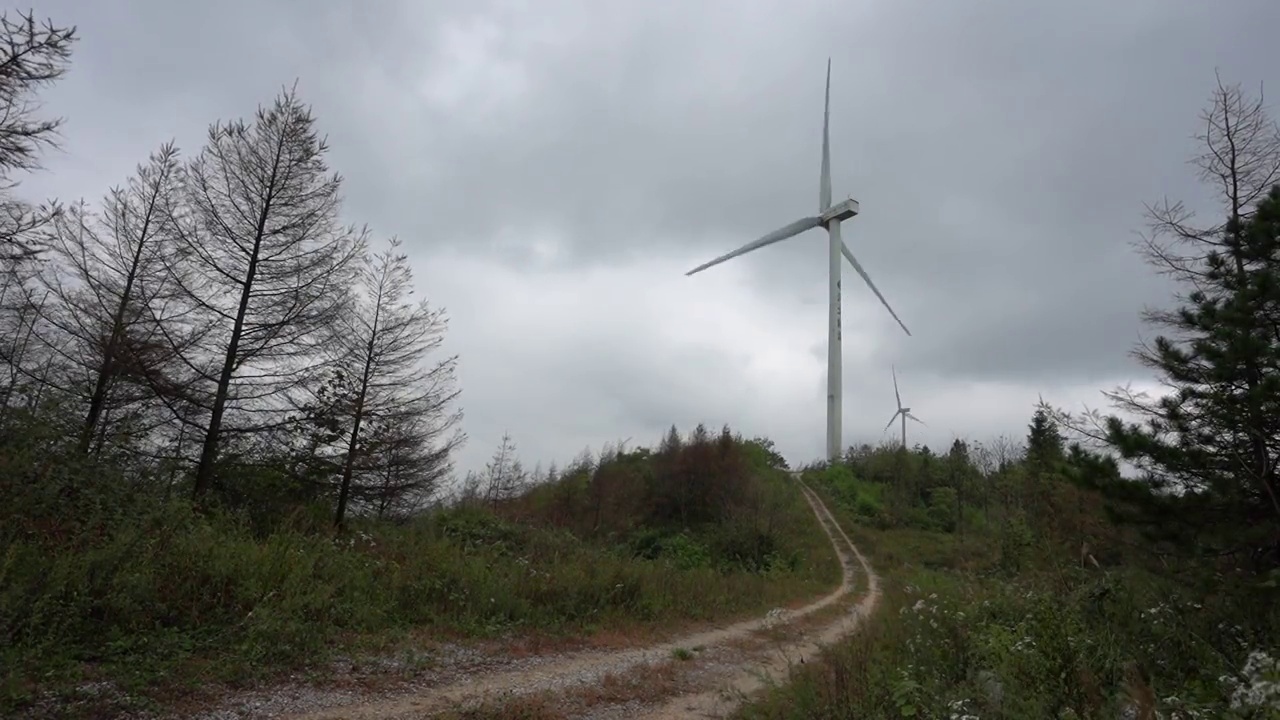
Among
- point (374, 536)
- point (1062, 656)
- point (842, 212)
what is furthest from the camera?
point (842, 212)

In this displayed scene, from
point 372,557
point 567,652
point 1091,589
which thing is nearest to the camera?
point 1091,589

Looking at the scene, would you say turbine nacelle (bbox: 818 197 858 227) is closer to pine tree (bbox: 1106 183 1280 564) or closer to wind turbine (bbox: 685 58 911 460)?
wind turbine (bbox: 685 58 911 460)

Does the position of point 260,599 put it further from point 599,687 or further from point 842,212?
point 842,212

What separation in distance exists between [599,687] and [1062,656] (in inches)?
230

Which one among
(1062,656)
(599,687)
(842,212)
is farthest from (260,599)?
(842,212)

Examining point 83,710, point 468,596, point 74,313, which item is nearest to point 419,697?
point 83,710

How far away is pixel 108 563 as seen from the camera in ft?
29.4

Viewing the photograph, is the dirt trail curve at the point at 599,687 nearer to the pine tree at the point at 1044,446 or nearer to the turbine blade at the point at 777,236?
the pine tree at the point at 1044,446

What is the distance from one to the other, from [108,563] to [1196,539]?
13180 millimetres

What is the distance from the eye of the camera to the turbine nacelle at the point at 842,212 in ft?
147

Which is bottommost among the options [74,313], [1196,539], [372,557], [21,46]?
[372,557]

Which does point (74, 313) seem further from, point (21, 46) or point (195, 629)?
point (195, 629)

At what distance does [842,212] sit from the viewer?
44969 millimetres

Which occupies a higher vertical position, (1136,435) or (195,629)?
(1136,435)
